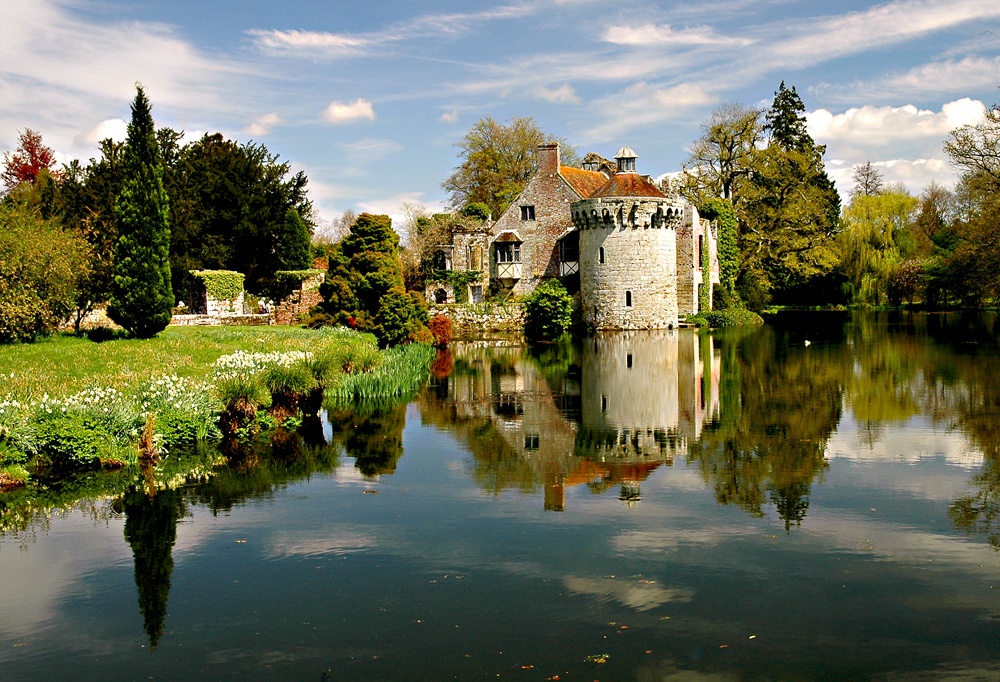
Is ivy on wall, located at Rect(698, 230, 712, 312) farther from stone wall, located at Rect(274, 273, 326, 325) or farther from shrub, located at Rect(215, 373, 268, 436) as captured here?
shrub, located at Rect(215, 373, 268, 436)

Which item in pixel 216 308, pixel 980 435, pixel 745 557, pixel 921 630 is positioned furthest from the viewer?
pixel 216 308

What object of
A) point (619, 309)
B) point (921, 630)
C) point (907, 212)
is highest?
point (907, 212)

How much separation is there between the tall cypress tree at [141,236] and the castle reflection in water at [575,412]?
8.64m

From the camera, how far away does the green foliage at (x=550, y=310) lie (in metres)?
39.7

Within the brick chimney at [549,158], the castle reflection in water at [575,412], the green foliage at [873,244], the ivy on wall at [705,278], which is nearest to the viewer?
the castle reflection in water at [575,412]

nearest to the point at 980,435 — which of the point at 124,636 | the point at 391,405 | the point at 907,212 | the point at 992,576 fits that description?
the point at 992,576

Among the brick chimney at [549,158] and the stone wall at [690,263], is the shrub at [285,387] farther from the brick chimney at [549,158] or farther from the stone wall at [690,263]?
the stone wall at [690,263]

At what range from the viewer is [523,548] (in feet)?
30.4

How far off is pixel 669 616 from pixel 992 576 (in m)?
3.32

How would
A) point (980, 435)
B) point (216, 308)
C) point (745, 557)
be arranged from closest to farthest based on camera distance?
point (745, 557) < point (980, 435) < point (216, 308)

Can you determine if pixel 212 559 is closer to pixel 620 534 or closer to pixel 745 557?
pixel 620 534

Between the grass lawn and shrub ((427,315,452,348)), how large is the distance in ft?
31.9

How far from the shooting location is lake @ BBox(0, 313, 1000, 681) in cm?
670

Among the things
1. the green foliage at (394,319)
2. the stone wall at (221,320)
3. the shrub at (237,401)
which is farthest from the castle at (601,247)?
the shrub at (237,401)
